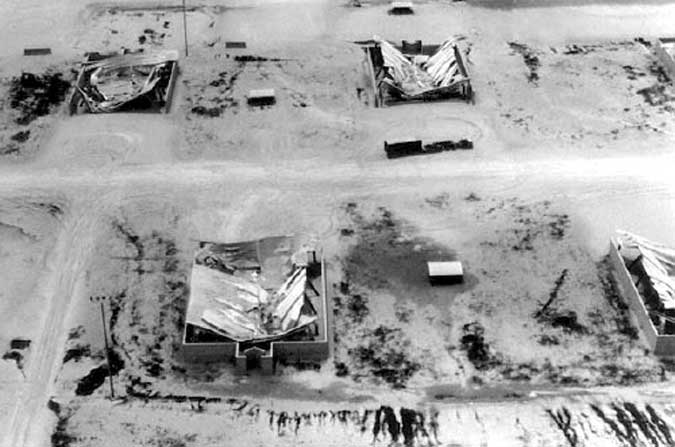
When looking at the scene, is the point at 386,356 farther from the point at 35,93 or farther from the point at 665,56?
the point at 665,56

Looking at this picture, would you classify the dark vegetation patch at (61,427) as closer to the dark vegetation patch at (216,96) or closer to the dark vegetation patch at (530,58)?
the dark vegetation patch at (216,96)

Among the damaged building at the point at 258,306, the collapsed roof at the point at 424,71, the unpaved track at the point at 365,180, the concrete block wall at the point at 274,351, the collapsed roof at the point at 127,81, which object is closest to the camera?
the concrete block wall at the point at 274,351

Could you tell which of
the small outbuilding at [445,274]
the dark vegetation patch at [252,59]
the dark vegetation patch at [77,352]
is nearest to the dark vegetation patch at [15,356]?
the dark vegetation patch at [77,352]

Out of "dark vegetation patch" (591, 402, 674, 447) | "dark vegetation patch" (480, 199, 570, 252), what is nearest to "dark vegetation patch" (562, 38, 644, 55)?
"dark vegetation patch" (480, 199, 570, 252)

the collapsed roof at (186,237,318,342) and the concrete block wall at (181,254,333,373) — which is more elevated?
the collapsed roof at (186,237,318,342)

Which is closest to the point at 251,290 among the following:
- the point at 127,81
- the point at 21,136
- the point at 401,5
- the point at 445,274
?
the point at 445,274

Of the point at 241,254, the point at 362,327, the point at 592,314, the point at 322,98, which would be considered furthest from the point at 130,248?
the point at 592,314

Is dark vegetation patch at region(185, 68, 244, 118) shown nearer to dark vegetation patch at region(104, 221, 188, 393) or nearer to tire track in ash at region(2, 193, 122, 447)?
tire track in ash at region(2, 193, 122, 447)
